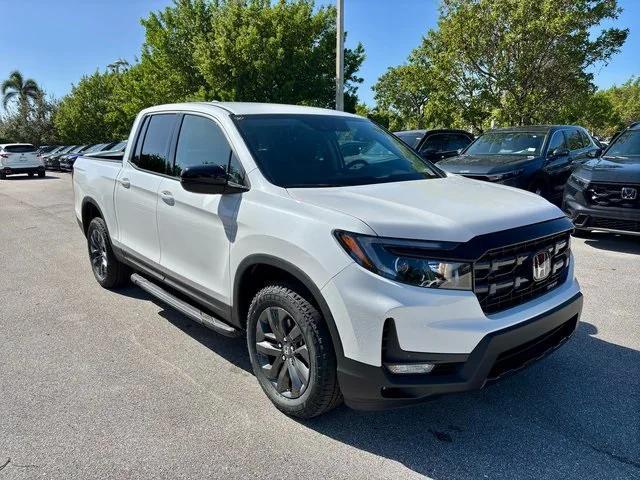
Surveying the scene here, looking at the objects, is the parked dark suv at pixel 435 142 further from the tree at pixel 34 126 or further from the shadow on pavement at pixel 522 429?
the tree at pixel 34 126

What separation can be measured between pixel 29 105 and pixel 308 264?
200 ft

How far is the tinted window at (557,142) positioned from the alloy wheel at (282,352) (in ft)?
25.0

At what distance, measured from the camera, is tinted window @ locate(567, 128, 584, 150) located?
9797 millimetres

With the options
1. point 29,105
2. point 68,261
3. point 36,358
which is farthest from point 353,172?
point 29,105

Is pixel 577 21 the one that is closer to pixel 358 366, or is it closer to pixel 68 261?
pixel 68 261

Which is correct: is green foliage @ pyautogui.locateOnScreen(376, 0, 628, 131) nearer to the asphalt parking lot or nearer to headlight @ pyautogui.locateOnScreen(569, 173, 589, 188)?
headlight @ pyautogui.locateOnScreen(569, 173, 589, 188)

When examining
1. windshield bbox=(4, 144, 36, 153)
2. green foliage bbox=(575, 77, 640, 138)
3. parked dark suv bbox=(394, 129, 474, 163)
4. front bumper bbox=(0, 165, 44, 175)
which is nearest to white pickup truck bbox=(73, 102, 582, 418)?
parked dark suv bbox=(394, 129, 474, 163)

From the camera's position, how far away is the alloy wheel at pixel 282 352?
9.24ft

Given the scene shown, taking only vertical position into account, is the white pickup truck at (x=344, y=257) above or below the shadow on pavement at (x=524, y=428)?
above

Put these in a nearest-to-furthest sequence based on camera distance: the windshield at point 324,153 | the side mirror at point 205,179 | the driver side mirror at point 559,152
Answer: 1. the side mirror at point 205,179
2. the windshield at point 324,153
3. the driver side mirror at point 559,152

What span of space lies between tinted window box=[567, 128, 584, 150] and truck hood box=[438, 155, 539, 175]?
162 centimetres

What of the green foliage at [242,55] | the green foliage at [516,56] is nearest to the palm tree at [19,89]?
the green foliage at [242,55]

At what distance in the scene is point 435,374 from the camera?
2.45 metres

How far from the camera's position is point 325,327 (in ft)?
8.62
